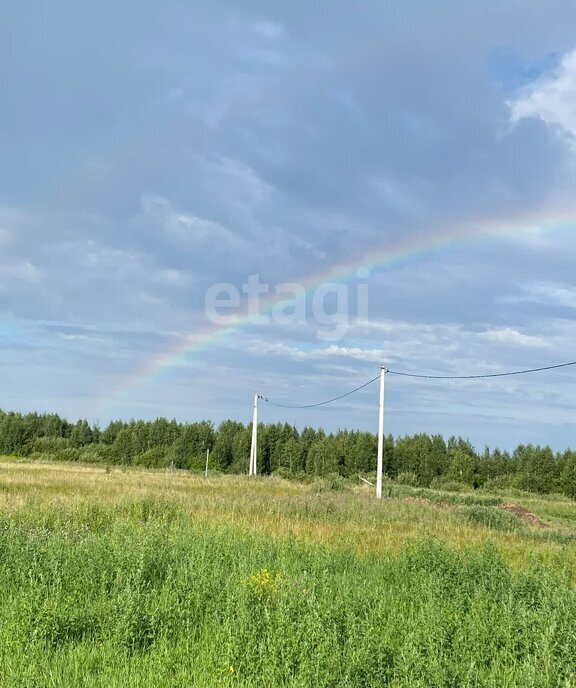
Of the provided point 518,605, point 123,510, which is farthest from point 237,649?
point 123,510

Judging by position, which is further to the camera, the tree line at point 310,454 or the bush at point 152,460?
the bush at point 152,460

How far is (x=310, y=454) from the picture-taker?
82.3 metres

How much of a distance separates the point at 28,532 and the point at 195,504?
23.9ft

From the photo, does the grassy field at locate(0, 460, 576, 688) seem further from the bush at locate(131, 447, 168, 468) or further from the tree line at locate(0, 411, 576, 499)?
the bush at locate(131, 447, 168, 468)

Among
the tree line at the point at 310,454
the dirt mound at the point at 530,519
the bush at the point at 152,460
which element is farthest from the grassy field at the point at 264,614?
the bush at the point at 152,460

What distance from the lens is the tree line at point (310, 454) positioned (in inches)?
2815

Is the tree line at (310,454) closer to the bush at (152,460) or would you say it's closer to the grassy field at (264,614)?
the bush at (152,460)

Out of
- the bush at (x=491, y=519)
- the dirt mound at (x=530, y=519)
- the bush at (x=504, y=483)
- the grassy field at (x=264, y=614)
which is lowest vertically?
the bush at (x=504, y=483)

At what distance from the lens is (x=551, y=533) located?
17.6 metres

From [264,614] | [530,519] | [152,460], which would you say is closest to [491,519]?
[530,519]

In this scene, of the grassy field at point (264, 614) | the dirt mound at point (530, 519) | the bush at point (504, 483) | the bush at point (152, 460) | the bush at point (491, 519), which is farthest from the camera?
the bush at point (152, 460)

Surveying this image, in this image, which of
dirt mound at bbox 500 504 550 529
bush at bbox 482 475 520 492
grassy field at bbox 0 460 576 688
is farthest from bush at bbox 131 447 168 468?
grassy field at bbox 0 460 576 688

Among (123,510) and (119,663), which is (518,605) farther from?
(123,510)

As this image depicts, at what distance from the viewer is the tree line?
7150cm
